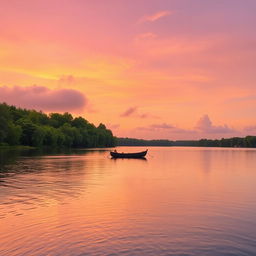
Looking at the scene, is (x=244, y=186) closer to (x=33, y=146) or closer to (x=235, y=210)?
(x=235, y=210)

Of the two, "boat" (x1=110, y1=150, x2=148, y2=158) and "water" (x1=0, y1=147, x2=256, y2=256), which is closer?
"water" (x1=0, y1=147, x2=256, y2=256)

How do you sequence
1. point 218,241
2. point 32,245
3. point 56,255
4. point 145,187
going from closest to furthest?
point 56,255 → point 32,245 → point 218,241 → point 145,187

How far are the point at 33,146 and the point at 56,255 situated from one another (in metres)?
153

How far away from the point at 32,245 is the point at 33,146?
498ft

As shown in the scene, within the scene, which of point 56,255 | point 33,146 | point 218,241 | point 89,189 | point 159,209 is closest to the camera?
point 56,255

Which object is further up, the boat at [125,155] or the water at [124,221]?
the boat at [125,155]

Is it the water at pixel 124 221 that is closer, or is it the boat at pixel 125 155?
the water at pixel 124 221

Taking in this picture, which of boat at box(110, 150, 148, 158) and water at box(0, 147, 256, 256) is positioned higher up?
boat at box(110, 150, 148, 158)

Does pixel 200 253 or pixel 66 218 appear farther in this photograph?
pixel 66 218

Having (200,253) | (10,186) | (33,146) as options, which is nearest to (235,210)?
(200,253)

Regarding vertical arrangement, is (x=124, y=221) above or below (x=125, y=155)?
below

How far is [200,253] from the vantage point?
14203 mm

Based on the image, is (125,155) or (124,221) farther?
(125,155)

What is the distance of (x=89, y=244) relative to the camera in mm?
15039
